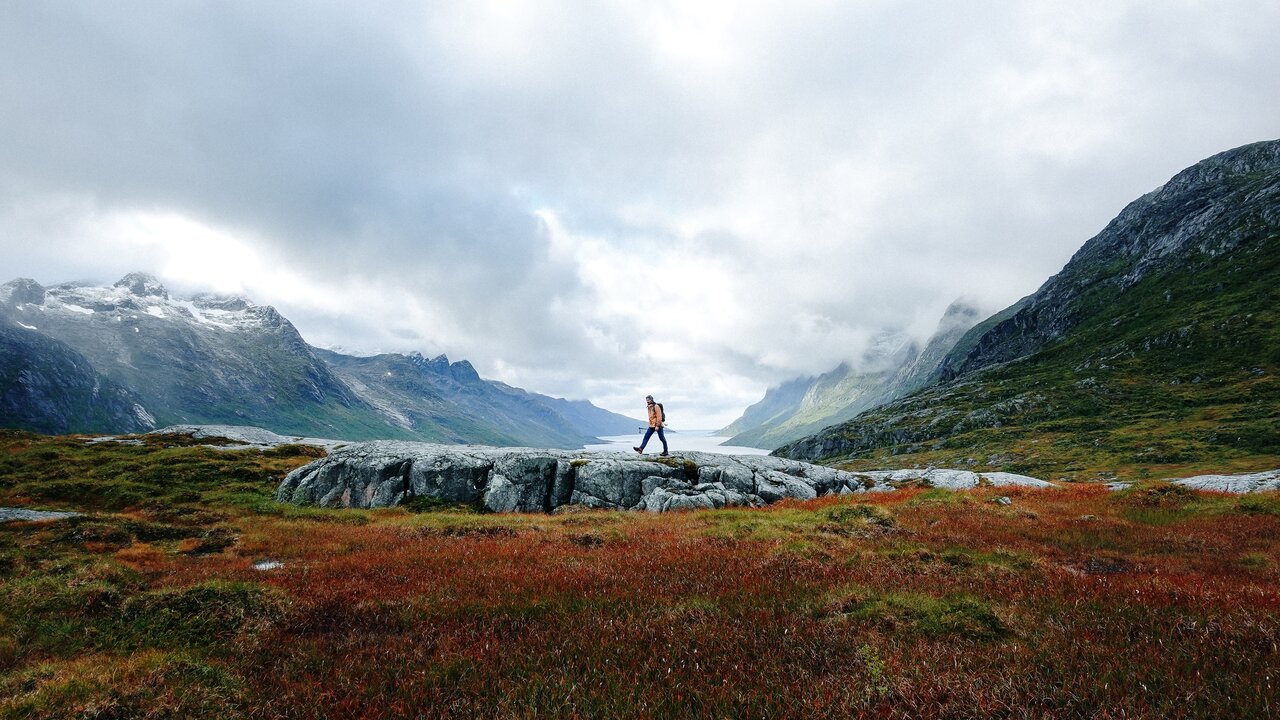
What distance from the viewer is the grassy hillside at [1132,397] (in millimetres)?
79375

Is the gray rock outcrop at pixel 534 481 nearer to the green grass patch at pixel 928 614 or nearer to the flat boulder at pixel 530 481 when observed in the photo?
the flat boulder at pixel 530 481

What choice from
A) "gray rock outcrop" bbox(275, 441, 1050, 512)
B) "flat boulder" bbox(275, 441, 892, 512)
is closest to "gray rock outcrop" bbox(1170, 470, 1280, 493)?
"gray rock outcrop" bbox(275, 441, 1050, 512)

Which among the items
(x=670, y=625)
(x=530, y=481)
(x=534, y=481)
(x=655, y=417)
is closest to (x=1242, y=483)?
(x=655, y=417)

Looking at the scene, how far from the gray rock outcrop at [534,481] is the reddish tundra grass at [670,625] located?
1108cm

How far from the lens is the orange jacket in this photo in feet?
96.0

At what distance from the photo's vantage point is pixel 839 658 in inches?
237

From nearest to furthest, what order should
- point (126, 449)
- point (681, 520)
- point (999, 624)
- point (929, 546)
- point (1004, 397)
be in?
point (999, 624)
point (929, 546)
point (681, 520)
point (126, 449)
point (1004, 397)

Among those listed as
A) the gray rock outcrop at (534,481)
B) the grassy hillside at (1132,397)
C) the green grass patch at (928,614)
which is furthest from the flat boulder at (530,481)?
the grassy hillside at (1132,397)

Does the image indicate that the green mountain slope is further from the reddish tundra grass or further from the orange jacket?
the reddish tundra grass

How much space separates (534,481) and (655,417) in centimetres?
795

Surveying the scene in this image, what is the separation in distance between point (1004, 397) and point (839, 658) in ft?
593

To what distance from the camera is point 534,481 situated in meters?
27.7

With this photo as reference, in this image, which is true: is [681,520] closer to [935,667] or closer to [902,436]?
[935,667]

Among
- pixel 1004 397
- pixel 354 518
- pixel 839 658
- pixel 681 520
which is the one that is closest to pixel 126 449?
pixel 354 518
